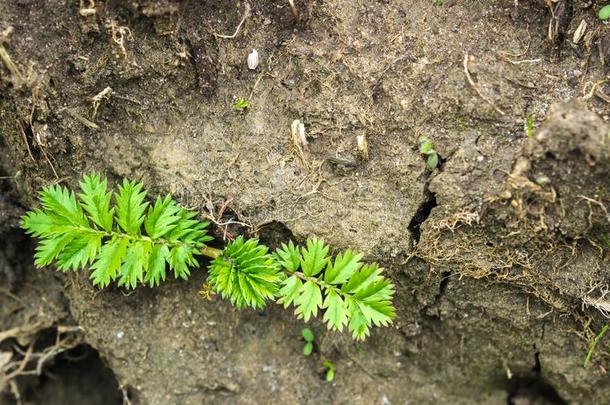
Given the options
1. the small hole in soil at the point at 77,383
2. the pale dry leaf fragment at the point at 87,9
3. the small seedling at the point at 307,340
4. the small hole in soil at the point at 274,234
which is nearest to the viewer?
the pale dry leaf fragment at the point at 87,9

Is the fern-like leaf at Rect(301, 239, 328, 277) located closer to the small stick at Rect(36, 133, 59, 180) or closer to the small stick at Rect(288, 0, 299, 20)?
the small stick at Rect(288, 0, 299, 20)

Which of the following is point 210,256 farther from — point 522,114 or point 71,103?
point 522,114

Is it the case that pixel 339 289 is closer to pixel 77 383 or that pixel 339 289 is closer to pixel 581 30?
pixel 581 30

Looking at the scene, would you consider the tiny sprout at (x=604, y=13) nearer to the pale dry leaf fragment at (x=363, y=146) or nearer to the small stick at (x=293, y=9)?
the pale dry leaf fragment at (x=363, y=146)

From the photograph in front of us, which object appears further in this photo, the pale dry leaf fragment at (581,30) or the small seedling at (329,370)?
the small seedling at (329,370)

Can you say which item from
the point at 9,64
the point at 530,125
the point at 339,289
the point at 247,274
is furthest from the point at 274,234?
the point at 9,64

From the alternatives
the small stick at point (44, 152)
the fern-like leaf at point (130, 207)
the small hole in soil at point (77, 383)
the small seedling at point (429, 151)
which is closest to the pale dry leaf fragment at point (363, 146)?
the small seedling at point (429, 151)
